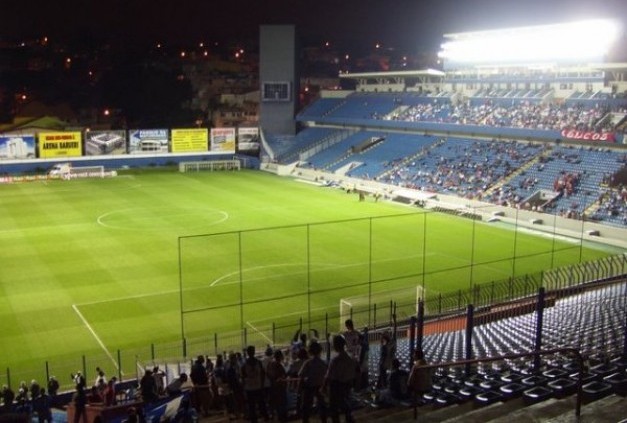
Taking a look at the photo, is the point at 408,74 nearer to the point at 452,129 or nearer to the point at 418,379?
the point at 452,129

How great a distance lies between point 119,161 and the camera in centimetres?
6494

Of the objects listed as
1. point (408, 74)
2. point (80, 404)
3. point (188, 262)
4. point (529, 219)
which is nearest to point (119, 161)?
point (408, 74)

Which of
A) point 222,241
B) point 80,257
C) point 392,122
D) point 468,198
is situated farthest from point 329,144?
point 80,257

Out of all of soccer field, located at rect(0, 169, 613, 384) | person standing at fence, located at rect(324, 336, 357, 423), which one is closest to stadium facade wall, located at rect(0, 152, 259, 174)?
soccer field, located at rect(0, 169, 613, 384)

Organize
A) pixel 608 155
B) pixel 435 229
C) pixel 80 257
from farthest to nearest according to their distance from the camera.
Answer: pixel 608 155
pixel 435 229
pixel 80 257

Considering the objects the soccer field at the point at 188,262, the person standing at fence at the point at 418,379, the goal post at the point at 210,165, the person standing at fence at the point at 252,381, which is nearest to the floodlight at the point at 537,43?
the soccer field at the point at 188,262

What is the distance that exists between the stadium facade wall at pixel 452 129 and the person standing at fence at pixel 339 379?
129 feet

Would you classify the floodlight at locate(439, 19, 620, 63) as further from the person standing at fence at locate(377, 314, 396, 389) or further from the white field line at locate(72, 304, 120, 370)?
the person standing at fence at locate(377, 314, 396, 389)

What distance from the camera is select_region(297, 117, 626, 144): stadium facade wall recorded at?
48531 mm

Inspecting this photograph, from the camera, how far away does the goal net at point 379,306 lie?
22.2 metres

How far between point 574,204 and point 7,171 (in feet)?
155

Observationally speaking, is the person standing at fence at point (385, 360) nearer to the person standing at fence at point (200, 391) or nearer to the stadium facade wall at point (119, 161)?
the person standing at fence at point (200, 391)

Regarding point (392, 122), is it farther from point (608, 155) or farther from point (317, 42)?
point (317, 42)

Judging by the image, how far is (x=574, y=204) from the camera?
130 ft
